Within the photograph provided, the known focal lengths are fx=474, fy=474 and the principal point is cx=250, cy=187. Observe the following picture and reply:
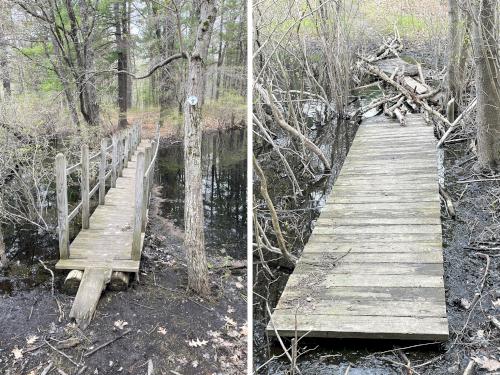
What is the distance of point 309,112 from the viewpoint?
41.2 ft

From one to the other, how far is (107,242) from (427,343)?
376cm

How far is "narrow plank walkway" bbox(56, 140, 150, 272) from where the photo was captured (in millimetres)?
5008

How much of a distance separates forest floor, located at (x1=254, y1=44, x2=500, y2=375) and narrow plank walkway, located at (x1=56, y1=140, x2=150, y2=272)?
5.82ft

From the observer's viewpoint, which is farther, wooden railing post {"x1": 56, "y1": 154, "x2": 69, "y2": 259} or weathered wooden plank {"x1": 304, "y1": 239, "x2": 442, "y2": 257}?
wooden railing post {"x1": 56, "y1": 154, "x2": 69, "y2": 259}

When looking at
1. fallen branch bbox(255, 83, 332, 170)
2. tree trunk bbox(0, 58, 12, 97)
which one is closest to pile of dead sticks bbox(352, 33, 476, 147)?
fallen branch bbox(255, 83, 332, 170)

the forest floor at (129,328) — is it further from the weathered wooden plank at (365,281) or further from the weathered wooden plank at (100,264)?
the weathered wooden plank at (365,281)

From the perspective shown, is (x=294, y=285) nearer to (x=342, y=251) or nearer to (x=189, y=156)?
(x=342, y=251)

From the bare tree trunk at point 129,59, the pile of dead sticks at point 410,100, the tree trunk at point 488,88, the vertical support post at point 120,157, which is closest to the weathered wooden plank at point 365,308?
the tree trunk at point 488,88

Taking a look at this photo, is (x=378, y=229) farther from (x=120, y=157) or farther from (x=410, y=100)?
(x=410, y=100)

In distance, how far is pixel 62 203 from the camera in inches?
197

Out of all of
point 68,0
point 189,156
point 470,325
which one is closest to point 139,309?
point 189,156

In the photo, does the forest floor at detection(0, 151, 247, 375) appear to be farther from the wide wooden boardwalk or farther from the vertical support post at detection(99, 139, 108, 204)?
the vertical support post at detection(99, 139, 108, 204)

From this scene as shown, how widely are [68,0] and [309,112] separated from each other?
6383mm

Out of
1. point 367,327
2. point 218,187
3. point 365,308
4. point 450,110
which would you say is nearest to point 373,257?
point 365,308
